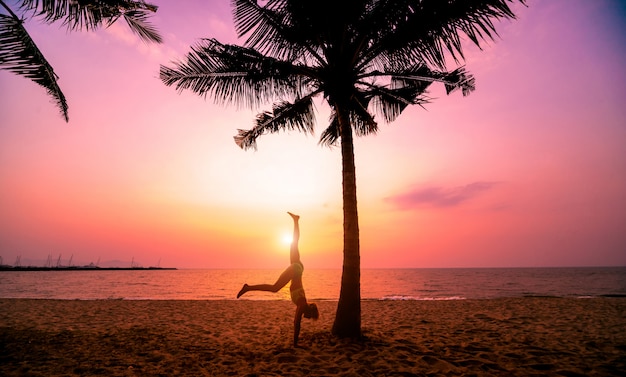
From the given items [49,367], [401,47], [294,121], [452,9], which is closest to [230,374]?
[49,367]

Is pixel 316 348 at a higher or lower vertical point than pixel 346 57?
lower

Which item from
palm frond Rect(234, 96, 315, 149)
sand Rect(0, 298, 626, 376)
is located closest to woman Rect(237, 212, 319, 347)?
sand Rect(0, 298, 626, 376)

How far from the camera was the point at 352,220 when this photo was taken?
6484 mm

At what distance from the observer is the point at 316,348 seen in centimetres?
594

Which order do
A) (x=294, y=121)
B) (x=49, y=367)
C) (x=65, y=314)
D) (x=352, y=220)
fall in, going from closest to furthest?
(x=49, y=367)
(x=352, y=220)
(x=294, y=121)
(x=65, y=314)

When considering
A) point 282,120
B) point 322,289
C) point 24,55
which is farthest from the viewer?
point 322,289

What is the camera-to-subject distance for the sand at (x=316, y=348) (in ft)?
16.0

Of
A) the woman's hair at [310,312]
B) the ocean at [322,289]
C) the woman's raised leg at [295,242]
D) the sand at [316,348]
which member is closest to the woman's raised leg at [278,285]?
the woman's raised leg at [295,242]

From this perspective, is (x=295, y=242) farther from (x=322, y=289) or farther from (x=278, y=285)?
(x=322, y=289)

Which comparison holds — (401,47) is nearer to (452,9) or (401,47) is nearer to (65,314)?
(452,9)

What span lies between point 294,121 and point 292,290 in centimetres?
452

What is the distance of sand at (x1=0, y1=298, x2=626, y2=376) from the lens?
193 inches

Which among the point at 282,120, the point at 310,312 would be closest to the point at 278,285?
the point at 310,312

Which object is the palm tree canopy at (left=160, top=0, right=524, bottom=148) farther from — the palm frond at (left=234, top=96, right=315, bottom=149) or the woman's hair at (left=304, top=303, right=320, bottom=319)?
the woman's hair at (left=304, top=303, right=320, bottom=319)
